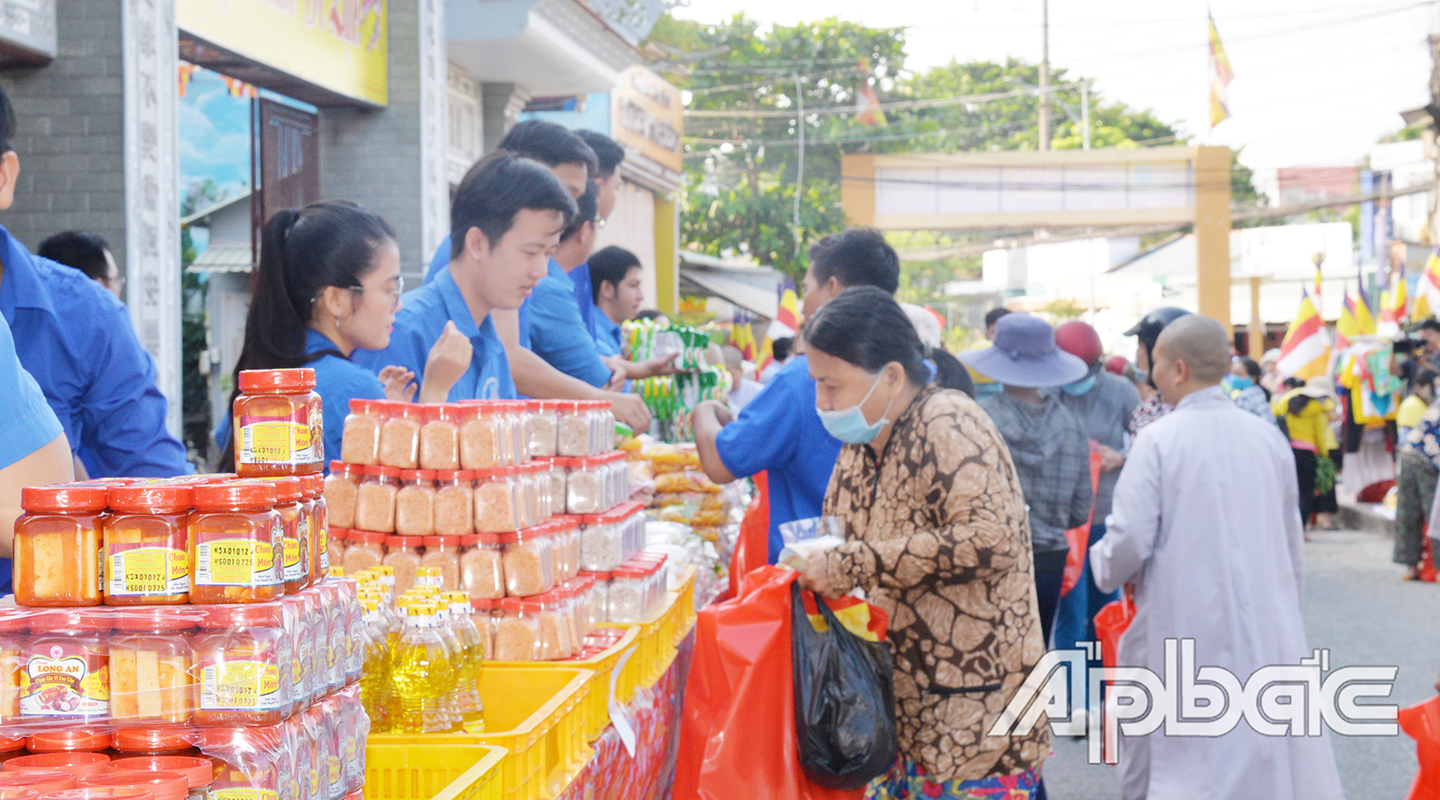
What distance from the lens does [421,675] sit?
2195 millimetres

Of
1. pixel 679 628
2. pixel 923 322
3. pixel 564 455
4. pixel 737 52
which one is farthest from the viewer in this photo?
pixel 737 52

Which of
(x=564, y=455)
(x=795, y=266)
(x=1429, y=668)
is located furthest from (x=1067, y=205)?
(x=564, y=455)

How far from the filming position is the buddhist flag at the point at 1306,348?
16.4m

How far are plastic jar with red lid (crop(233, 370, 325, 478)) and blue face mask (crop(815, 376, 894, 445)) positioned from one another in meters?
1.65

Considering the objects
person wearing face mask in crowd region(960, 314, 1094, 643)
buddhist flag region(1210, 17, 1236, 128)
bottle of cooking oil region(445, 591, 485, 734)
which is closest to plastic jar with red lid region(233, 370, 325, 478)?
bottle of cooking oil region(445, 591, 485, 734)

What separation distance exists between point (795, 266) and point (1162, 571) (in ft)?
61.3

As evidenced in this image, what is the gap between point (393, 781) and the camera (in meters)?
2.00

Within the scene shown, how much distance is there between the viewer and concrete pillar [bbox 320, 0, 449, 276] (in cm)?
926

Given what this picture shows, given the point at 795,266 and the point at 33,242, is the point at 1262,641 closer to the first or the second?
the point at 33,242

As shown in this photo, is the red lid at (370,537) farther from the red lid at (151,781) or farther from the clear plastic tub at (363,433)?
the red lid at (151,781)

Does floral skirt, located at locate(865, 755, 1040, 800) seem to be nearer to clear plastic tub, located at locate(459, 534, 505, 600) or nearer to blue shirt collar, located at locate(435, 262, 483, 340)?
clear plastic tub, located at locate(459, 534, 505, 600)

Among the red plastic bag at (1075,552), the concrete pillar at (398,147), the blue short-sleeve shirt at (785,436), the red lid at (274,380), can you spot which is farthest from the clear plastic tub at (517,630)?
the concrete pillar at (398,147)

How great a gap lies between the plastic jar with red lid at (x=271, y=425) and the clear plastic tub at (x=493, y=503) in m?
0.95

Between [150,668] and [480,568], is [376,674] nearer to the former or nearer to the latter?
[480,568]
